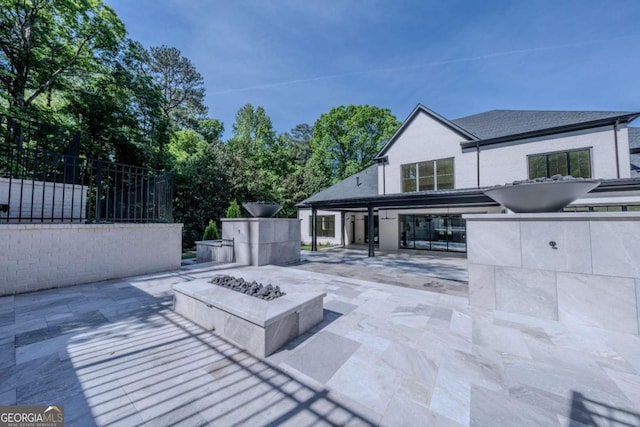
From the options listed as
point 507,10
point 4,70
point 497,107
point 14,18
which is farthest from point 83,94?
point 497,107

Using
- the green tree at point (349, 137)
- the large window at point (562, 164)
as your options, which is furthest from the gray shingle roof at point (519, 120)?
the green tree at point (349, 137)

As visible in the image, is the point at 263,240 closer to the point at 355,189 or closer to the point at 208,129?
the point at 355,189

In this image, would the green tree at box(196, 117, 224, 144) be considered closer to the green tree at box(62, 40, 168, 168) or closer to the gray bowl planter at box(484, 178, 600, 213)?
the green tree at box(62, 40, 168, 168)

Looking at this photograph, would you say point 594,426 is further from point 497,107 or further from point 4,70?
point 4,70

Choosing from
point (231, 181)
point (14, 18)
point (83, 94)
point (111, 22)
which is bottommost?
point (231, 181)

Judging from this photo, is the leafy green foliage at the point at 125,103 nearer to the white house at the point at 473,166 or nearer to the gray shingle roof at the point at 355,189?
the gray shingle roof at the point at 355,189

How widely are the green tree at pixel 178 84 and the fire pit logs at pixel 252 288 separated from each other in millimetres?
22298

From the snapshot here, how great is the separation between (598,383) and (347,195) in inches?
521

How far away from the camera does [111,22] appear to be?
12734 millimetres

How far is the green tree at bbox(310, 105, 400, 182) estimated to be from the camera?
Answer: 84.1ft

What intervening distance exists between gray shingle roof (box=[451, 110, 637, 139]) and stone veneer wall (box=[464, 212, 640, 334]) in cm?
892

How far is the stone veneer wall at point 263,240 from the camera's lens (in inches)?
337

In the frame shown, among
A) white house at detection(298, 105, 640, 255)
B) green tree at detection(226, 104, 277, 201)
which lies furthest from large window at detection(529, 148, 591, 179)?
green tree at detection(226, 104, 277, 201)

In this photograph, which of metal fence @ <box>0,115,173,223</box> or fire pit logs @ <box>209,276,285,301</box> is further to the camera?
metal fence @ <box>0,115,173,223</box>
